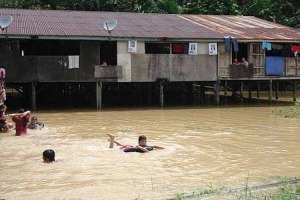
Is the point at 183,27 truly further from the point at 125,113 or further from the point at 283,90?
the point at 283,90

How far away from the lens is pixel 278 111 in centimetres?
1844

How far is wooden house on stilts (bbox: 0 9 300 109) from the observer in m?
18.7

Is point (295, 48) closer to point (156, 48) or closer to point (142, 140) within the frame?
point (156, 48)

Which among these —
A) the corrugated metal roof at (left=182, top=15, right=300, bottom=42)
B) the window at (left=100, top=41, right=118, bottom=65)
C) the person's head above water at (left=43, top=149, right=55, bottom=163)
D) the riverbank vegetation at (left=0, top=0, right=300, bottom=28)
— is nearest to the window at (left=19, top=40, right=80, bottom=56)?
the window at (left=100, top=41, right=118, bottom=65)

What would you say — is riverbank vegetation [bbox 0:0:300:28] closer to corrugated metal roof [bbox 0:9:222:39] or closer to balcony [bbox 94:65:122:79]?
corrugated metal roof [bbox 0:9:222:39]

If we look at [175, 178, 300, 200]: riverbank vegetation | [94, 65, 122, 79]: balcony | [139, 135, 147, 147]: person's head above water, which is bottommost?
[175, 178, 300, 200]: riverbank vegetation

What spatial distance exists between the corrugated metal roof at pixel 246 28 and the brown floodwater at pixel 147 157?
6018mm

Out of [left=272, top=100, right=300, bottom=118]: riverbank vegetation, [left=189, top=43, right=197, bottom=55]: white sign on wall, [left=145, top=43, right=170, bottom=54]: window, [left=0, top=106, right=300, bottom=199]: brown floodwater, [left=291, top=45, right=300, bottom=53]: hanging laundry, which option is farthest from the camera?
[left=145, top=43, right=170, bottom=54]: window

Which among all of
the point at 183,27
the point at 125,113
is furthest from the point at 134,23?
the point at 125,113

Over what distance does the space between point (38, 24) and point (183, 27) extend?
664cm

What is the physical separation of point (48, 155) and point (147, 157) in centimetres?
197

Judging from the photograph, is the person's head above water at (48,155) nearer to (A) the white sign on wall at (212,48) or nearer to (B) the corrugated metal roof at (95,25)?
(B) the corrugated metal roof at (95,25)

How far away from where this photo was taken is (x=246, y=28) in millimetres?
23156

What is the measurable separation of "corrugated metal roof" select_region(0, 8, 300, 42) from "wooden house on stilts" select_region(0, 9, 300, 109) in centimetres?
4
